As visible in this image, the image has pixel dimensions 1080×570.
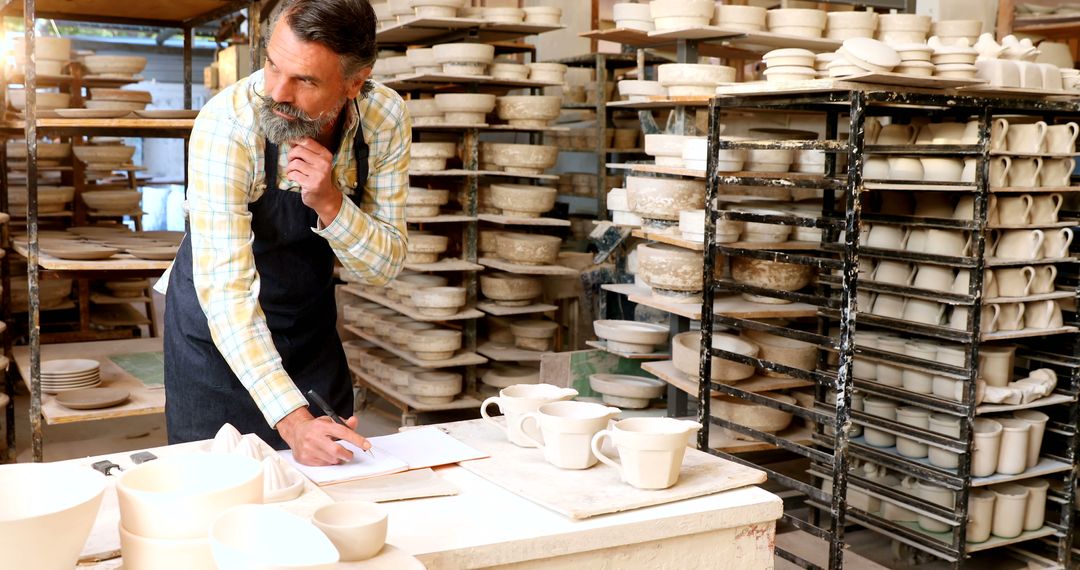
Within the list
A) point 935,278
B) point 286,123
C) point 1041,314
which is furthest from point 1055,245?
point 286,123

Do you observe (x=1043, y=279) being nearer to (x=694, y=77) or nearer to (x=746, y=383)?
(x=746, y=383)

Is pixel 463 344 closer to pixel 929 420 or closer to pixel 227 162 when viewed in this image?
pixel 929 420

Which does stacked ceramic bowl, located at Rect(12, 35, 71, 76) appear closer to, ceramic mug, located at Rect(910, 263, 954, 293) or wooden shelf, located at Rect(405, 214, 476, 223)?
wooden shelf, located at Rect(405, 214, 476, 223)

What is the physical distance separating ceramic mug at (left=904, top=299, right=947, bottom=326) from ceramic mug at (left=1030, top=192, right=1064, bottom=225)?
18.4 inches

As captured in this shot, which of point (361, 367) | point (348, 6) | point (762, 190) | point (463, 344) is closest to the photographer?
point (348, 6)

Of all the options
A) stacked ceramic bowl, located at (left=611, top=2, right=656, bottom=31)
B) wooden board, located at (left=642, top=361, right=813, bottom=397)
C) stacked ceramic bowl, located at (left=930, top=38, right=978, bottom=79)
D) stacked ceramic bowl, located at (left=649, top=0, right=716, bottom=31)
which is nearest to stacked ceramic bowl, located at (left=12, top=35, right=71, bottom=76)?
stacked ceramic bowl, located at (left=611, top=2, right=656, bottom=31)

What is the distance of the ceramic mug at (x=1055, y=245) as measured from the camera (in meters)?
3.55

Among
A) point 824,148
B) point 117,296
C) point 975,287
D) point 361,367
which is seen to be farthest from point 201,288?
point 117,296

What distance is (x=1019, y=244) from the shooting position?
11.4 feet

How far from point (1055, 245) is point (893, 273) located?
0.58 metres

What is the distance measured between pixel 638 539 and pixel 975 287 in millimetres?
2208

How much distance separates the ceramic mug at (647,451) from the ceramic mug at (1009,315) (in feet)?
7.65

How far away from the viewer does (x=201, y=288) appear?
1.91 meters

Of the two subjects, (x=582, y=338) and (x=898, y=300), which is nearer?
(x=898, y=300)
